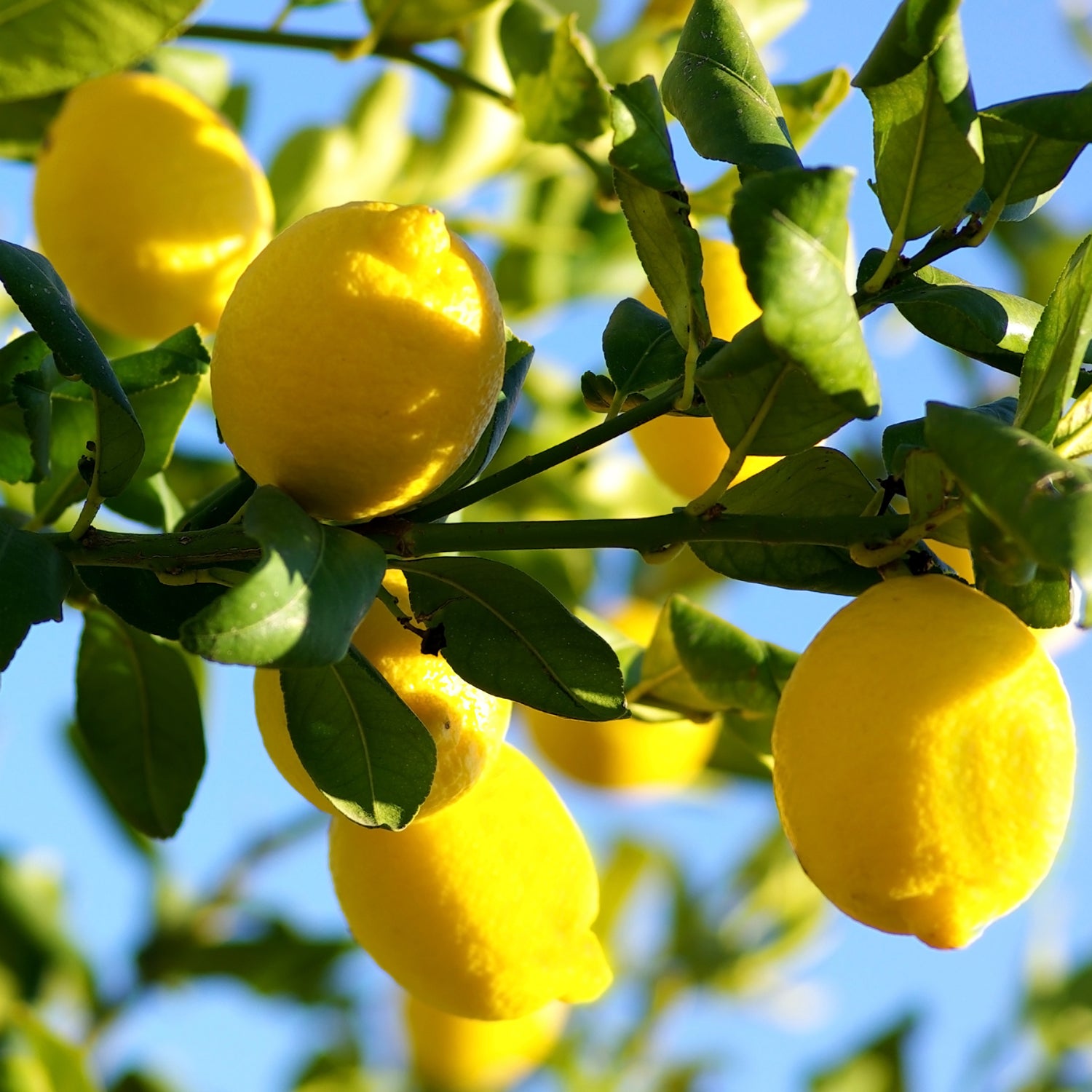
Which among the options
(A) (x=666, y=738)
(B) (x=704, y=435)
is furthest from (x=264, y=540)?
(A) (x=666, y=738)

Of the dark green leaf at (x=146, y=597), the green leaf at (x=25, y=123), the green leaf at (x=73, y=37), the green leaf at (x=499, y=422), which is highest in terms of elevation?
the green leaf at (x=73, y=37)

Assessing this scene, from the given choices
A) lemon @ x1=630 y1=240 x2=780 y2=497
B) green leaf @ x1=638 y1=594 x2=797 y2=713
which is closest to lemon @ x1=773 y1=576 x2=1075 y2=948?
green leaf @ x1=638 y1=594 x2=797 y2=713

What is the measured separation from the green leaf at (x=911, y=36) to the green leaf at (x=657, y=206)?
5.9 inches

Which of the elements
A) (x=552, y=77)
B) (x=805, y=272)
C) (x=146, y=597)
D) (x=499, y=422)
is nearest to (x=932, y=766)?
(x=805, y=272)

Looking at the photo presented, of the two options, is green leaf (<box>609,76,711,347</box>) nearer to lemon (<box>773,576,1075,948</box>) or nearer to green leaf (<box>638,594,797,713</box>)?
lemon (<box>773,576,1075,948</box>)

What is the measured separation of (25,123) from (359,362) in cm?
133

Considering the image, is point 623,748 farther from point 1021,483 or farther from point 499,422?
point 1021,483

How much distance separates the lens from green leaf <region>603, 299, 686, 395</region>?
114 centimetres

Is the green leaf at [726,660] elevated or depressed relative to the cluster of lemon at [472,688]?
depressed

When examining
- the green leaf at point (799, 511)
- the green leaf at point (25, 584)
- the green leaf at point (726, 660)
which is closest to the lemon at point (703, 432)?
the green leaf at point (726, 660)

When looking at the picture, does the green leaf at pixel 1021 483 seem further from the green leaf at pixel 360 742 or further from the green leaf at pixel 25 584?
the green leaf at pixel 25 584

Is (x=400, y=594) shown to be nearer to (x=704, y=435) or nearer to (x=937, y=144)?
(x=704, y=435)

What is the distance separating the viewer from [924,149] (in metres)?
1.02

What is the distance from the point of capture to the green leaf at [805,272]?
80cm
